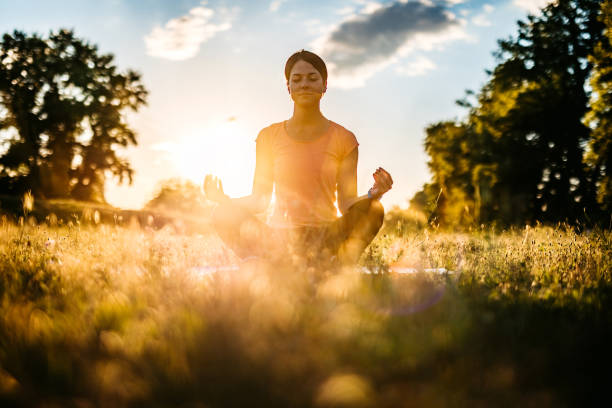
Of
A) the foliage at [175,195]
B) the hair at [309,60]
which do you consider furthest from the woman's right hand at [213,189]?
the foliage at [175,195]

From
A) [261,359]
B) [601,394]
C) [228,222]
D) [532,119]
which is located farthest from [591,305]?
[532,119]

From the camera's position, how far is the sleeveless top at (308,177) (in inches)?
162

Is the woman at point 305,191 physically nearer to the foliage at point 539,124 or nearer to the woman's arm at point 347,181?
the woman's arm at point 347,181

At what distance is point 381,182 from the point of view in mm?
3559

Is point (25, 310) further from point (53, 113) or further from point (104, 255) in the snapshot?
point (53, 113)

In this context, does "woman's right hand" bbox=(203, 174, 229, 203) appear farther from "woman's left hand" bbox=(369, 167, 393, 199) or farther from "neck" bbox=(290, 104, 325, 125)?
"woman's left hand" bbox=(369, 167, 393, 199)

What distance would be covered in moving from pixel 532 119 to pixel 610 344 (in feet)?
77.8

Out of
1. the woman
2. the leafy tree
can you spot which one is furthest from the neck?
the leafy tree

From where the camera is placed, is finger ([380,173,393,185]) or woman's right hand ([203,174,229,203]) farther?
woman's right hand ([203,174,229,203])

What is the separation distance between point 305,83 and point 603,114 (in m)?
18.6

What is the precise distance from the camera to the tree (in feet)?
101

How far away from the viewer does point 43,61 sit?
108 ft

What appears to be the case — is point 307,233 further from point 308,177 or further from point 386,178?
point 386,178

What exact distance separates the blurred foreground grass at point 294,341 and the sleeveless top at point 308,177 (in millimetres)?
821
